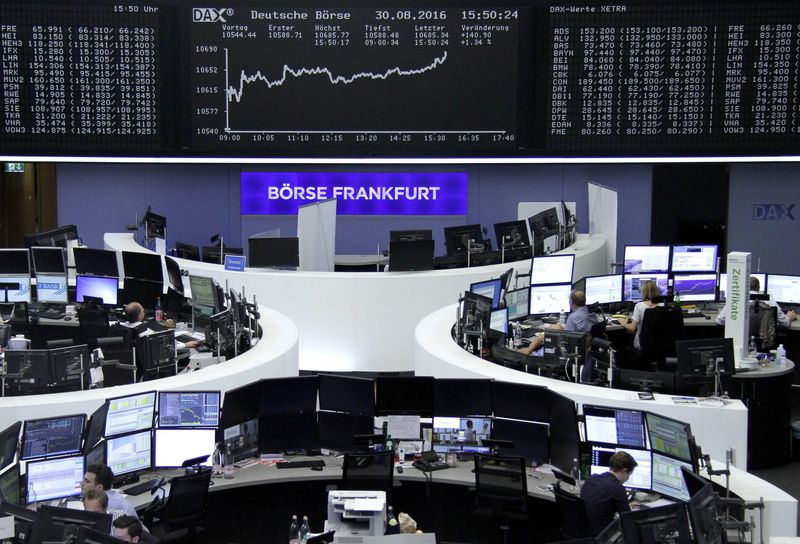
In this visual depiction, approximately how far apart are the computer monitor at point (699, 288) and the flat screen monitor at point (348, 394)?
534 centimetres

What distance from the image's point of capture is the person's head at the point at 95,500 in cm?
614

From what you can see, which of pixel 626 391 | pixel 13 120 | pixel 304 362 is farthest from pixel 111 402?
pixel 13 120

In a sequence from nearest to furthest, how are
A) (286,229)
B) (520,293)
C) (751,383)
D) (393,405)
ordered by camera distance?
1. (393,405)
2. (751,383)
3. (520,293)
4. (286,229)

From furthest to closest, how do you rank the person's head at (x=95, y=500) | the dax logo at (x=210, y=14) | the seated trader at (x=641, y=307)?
1. the dax logo at (x=210, y=14)
2. the seated trader at (x=641, y=307)
3. the person's head at (x=95, y=500)

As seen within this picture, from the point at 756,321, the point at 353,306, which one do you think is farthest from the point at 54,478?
the point at 756,321

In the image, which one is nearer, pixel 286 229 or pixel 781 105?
pixel 781 105

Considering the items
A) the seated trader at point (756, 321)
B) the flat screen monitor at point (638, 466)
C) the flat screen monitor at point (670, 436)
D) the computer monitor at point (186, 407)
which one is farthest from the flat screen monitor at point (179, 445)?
the seated trader at point (756, 321)

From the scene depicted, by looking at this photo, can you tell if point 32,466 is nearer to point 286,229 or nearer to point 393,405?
point 393,405

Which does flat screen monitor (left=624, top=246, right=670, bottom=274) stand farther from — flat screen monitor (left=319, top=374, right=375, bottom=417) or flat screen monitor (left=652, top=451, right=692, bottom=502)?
flat screen monitor (left=652, top=451, right=692, bottom=502)

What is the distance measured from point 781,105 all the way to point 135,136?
6697 millimetres

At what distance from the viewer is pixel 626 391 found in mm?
7688

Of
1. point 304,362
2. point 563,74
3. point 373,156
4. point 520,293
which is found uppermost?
point 563,74

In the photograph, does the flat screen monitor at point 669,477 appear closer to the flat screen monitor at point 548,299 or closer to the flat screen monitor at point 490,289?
the flat screen monitor at point 490,289

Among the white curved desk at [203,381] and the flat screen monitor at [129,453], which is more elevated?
the white curved desk at [203,381]
